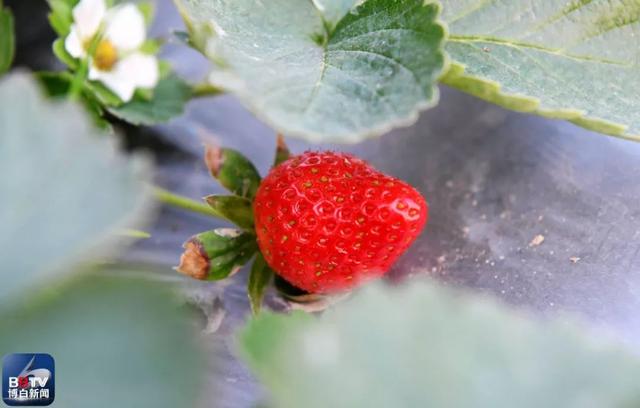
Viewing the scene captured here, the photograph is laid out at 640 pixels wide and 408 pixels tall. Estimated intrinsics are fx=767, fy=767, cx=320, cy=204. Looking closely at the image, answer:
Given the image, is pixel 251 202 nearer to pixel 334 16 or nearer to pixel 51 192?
pixel 334 16

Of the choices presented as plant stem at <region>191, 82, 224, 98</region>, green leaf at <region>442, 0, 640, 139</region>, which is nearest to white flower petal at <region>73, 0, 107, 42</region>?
plant stem at <region>191, 82, 224, 98</region>

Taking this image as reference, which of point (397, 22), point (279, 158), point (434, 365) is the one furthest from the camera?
point (279, 158)

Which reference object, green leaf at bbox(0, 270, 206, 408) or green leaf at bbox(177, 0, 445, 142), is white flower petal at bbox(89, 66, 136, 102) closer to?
green leaf at bbox(177, 0, 445, 142)

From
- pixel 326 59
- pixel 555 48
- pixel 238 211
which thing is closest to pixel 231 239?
pixel 238 211

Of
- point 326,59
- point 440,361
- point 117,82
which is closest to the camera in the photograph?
point 440,361

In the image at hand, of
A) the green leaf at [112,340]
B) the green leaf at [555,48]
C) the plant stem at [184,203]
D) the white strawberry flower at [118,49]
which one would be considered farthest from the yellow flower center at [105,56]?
the green leaf at [112,340]

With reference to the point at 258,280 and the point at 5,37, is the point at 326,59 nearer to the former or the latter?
the point at 258,280

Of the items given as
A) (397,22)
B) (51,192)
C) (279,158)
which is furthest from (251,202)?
(51,192)

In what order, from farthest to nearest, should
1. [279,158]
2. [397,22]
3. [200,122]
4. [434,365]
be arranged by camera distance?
[200,122] → [279,158] → [397,22] → [434,365]
